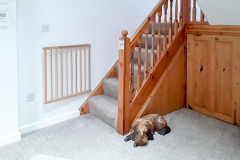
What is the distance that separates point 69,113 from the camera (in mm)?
2992

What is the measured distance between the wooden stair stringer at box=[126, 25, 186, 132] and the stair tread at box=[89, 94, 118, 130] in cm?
24

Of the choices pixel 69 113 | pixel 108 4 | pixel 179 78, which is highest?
pixel 108 4

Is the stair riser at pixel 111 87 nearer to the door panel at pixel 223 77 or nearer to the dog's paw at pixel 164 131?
the dog's paw at pixel 164 131

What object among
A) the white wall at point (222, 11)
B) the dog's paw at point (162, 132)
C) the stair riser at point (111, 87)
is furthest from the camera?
the stair riser at point (111, 87)

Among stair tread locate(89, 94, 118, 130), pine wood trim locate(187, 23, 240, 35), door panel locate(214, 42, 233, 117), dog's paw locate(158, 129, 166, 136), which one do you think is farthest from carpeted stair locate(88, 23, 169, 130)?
door panel locate(214, 42, 233, 117)

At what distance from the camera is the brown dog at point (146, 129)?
2260 millimetres

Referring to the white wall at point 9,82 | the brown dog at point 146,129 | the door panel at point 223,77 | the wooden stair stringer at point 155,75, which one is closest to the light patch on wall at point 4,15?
the white wall at point 9,82

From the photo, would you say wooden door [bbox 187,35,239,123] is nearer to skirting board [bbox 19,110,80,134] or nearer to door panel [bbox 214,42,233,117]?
door panel [bbox 214,42,233,117]

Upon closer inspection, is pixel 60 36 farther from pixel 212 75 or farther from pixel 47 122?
pixel 212 75

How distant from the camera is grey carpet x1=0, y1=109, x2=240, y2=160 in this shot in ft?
6.86

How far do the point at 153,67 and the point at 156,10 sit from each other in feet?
2.28

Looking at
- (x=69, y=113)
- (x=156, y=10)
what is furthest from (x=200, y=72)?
(x=69, y=113)

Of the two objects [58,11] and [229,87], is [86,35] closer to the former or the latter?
[58,11]

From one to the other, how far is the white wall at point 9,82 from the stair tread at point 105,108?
3.28ft
